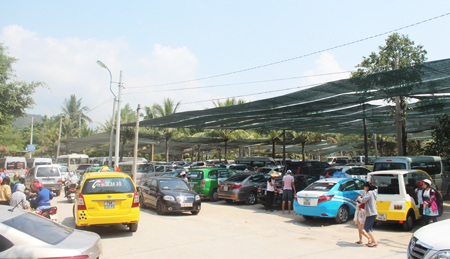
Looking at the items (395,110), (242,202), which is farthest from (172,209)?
(395,110)

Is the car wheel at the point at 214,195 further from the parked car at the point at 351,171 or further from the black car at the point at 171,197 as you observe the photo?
the parked car at the point at 351,171

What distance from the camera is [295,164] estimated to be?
66.7ft

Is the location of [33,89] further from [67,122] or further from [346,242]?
[67,122]

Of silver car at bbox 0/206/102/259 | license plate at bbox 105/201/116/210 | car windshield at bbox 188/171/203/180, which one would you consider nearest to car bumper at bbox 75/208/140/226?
license plate at bbox 105/201/116/210

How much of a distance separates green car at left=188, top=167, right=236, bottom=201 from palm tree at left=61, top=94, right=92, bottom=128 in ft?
171

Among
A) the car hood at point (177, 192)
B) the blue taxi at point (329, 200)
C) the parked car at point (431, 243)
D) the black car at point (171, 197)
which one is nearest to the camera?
the parked car at point (431, 243)

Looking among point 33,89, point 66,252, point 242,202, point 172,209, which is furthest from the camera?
point 33,89

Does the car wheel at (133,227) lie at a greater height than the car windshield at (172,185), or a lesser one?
lesser

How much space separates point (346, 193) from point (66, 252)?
9.70 meters

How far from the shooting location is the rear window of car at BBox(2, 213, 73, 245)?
13.6 feet

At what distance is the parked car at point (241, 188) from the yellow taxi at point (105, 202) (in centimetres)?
692

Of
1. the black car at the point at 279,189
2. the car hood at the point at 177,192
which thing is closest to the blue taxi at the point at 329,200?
the black car at the point at 279,189

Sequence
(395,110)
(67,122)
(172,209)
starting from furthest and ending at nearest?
(67,122)
(395,110)
(172,209)

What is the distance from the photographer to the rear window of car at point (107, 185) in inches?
357
